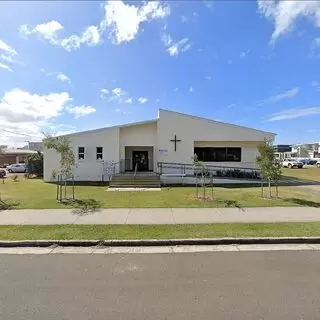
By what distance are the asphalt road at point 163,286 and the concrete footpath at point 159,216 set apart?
2.83 m

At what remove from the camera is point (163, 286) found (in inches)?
195

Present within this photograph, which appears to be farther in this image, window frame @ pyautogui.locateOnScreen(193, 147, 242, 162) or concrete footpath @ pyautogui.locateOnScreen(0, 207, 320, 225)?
window frame @ pyautogui.locateOnScreen(193, 147, 242, 162)

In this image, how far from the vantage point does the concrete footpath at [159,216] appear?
9461 millimetres

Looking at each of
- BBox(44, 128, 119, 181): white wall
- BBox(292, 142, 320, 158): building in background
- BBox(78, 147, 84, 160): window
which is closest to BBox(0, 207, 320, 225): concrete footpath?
BBox(44, 128, 119, 181): white wall

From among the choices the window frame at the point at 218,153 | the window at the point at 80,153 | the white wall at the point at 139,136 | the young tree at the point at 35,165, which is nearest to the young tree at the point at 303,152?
the window frame at the point at 218,153

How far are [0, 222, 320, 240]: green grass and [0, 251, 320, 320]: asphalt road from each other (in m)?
1.11

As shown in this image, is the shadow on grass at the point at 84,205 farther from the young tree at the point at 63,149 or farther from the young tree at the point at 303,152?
the young tree at the point at 303,152

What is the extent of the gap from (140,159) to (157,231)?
19.2 metres

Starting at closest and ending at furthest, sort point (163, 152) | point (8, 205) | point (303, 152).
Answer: point (8, 205), point (163, 152), point (303, 152)

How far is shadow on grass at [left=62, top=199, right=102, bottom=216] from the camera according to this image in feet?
36.2

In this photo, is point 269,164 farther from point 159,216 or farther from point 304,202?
point 159,216

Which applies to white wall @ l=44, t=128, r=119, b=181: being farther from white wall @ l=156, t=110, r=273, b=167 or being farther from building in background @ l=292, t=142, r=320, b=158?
building in background @ l=292, t=142, r=320, b=158

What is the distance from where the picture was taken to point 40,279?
529 centimetres

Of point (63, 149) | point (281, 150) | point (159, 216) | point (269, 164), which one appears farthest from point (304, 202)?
point (281, 150)
